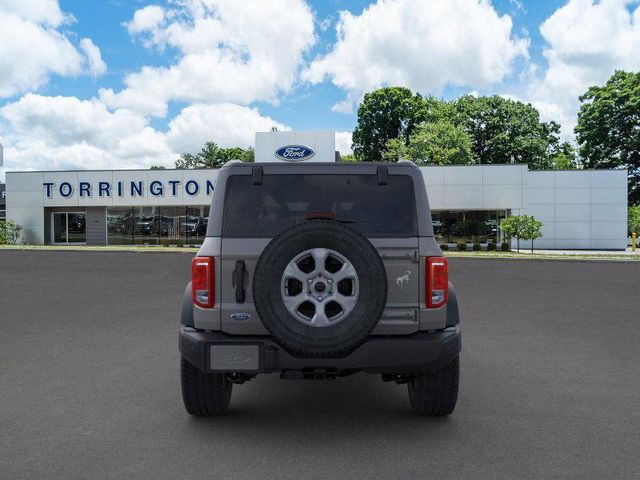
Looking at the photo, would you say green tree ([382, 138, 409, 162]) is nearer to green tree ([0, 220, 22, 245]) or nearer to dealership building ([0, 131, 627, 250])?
dealership building ([0, 131, 627, 250])

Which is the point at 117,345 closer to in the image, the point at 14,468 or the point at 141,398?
the point at 141,398

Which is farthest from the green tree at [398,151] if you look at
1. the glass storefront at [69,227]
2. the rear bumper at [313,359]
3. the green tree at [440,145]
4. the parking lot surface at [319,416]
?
the rear bumper at [313,359]

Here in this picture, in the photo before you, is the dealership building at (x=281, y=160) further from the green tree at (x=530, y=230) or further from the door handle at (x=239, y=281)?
the door handle at (x=239, y=281)

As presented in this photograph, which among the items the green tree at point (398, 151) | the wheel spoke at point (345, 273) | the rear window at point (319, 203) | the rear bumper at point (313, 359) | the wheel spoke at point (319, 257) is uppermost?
the green tree at point (398, 151)

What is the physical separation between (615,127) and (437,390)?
4979 cm

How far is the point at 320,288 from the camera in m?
3.84

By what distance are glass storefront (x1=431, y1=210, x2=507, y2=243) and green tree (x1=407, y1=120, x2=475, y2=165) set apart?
15.8 meters

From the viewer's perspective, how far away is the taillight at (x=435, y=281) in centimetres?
410

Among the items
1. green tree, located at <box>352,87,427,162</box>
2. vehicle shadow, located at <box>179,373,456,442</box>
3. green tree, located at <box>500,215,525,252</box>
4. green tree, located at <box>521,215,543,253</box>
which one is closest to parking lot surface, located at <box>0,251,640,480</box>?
vehicle shadow, located at <box>179,373,456,442</box>

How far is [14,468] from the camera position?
3.68 m

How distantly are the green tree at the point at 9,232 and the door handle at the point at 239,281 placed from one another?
44.6 meters

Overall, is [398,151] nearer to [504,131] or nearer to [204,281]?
[504,131]

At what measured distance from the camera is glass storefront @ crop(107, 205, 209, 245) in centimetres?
4159

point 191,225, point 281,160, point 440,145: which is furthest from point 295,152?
point 440,145
